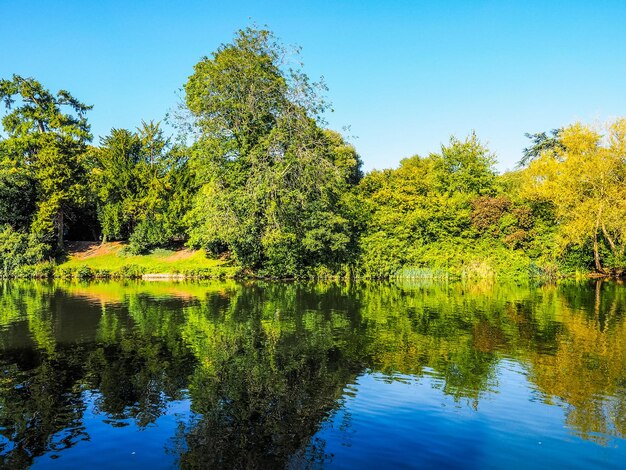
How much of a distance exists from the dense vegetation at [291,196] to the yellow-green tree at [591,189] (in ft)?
0.35

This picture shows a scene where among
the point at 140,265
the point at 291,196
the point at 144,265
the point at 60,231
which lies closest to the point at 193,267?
the point at 144,265

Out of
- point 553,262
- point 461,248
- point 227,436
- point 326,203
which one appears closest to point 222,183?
point 326,203

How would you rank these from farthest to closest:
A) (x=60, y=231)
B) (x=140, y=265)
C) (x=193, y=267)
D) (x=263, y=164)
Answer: (x=60, y=231), (x=140, y=265), (x=193, y=267), (x=263, y=164)

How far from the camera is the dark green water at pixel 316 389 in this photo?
8.18 m

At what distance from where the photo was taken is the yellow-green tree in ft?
124

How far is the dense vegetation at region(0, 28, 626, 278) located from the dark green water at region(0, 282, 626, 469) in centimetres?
1798

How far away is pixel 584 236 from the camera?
39.8 m

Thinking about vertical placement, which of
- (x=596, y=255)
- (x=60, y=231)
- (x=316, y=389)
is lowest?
(x=316, y=389)

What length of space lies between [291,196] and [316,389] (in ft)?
92.4

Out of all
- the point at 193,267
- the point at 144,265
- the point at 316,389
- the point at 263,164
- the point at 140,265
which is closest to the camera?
the point at 316,389

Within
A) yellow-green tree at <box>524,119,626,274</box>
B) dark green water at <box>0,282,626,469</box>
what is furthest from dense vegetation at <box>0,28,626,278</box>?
dark green water at <box>0,282,626,469</box>

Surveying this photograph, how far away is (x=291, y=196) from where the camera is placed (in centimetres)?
3862

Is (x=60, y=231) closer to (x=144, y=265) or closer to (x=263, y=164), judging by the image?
(x=144, y=265)

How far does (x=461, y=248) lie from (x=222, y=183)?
68.0 feet
